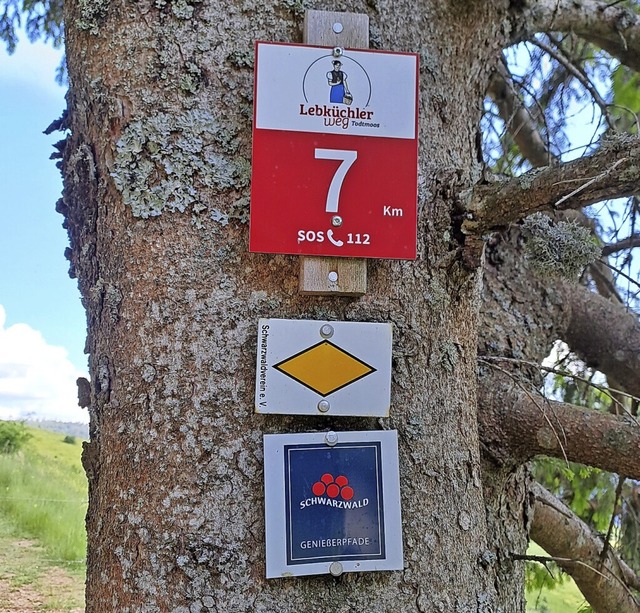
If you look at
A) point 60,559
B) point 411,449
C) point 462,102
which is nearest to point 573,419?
point 411,449

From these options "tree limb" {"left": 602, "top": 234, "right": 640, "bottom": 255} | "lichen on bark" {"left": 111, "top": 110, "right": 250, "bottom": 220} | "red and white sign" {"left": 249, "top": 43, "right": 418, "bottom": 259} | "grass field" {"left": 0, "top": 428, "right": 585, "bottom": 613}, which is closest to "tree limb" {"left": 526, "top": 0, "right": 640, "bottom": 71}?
"tree limb" {"left": 602, "top": 234, "right": 640, "bottom": 255}

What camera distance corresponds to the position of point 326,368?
78 centimetres

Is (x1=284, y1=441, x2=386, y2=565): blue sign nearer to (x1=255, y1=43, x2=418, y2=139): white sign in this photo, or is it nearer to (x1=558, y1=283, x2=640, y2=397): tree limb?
(x1=255, y1=43, x2=418, y2=139): white sign

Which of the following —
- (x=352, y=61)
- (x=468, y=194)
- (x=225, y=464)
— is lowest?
(x=225, y=464)

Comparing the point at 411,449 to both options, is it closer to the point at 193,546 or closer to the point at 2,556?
the point at 193,546

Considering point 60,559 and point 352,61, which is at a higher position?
point 352,61

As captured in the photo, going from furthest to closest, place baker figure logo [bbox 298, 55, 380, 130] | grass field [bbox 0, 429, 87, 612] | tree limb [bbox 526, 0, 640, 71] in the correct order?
grass field [bbox 0, 429, 87, 612], tree limb [bbox 526, 0, 640, 71], baker figure logo [bbox 298, 55, 380, 130]

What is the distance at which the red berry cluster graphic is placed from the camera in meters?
0.75

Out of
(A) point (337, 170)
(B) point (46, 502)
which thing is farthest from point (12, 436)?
(A) point (337, 170)

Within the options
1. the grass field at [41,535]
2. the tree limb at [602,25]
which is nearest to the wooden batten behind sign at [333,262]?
the tree limb at [602,25]

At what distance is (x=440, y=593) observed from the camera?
76 centimetres

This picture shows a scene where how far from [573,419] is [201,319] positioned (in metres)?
0.66

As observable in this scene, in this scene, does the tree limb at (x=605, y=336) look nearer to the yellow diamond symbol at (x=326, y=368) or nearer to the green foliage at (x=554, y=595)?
the green foliage at (x=554, y=595)

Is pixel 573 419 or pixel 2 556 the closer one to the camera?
pixel 573 419
